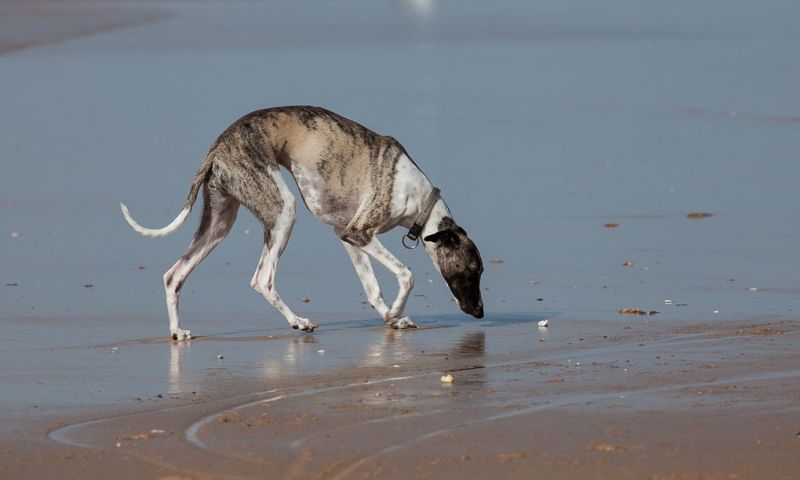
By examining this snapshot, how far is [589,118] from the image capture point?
1939 centimetres

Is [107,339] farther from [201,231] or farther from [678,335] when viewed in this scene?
[678,335]

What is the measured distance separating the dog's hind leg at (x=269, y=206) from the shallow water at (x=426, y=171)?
0.82 feet

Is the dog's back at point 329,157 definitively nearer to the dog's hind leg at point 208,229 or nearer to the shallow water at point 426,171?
the dog's hind leg at point 208,229

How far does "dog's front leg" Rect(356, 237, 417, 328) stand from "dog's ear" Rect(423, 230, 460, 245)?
0.91 ft

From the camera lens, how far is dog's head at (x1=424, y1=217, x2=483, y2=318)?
1034 centimetres

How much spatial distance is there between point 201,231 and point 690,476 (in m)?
5.07

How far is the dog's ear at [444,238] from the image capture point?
410 inches

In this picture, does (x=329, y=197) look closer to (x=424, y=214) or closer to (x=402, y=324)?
(x=424, y=214)

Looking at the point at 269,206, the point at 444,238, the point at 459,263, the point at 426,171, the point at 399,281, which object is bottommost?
the point at 399,281

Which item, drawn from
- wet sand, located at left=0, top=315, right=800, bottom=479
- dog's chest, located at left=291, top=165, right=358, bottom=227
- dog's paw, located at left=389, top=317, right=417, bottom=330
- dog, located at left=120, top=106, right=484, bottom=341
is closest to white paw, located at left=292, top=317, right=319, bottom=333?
dog, located at left=120, top=106, right=484, bottom=341

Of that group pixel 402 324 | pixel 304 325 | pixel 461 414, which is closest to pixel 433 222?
pixel 402 324

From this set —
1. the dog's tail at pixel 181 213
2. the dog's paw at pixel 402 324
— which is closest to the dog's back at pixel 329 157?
the dog's tail at pixel 181 213

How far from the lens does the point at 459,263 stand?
34.2 ft

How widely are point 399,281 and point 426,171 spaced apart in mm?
5514
